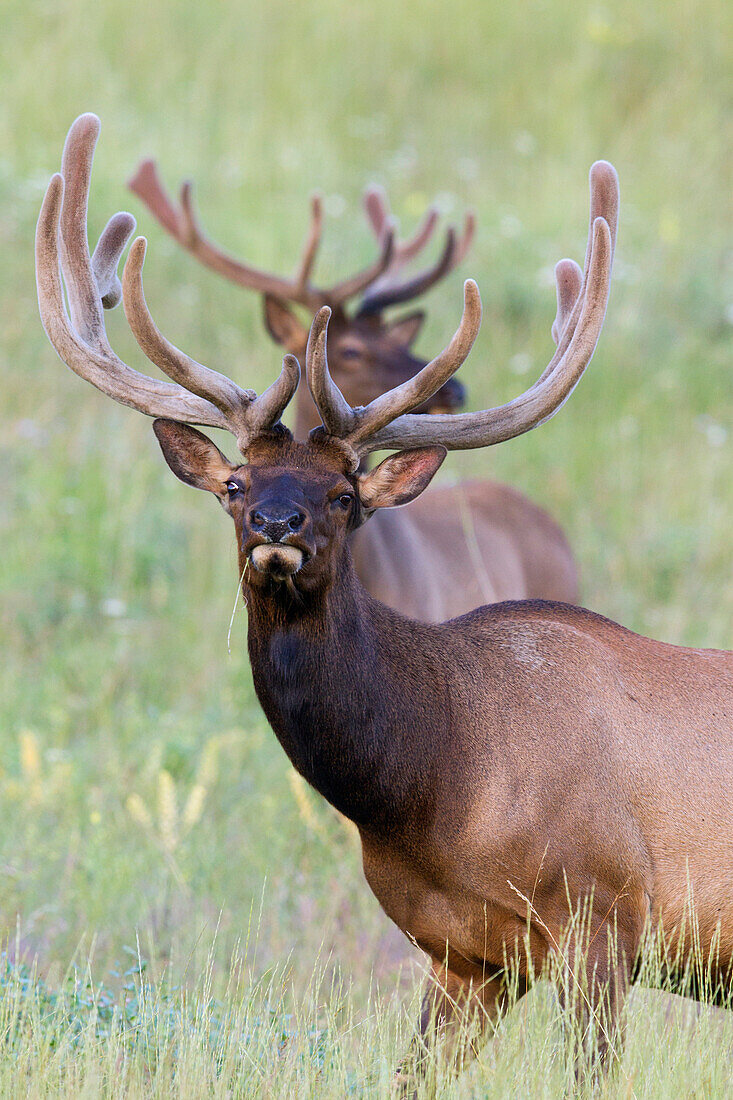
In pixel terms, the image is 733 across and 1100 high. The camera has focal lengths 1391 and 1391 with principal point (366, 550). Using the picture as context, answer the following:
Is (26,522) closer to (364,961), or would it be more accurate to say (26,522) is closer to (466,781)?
(364,961)

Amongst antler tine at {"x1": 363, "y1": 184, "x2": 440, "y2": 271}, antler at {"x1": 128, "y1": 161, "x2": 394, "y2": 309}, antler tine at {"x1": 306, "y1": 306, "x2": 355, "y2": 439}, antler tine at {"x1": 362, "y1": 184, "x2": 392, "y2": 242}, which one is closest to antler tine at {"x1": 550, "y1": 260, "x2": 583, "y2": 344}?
antler tine at {"x1": 306, "y1": 306, "x2": 355, "y2": 439}

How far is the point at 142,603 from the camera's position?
8523mm

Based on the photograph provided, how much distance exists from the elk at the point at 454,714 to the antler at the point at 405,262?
12.9 feet

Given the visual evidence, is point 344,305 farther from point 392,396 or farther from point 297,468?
point 297,468

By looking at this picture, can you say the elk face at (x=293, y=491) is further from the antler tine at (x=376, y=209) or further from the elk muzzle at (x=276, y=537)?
the antler tine at (x=376, y=209)

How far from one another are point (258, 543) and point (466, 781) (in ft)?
2.77

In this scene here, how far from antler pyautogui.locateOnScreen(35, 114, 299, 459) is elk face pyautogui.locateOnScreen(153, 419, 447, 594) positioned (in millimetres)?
83

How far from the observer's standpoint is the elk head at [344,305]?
23.3 feet

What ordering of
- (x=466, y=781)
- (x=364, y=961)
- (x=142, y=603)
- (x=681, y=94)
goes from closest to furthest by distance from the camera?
(x=466, y=781), (x=364, y=961), (x=142, y=603), (x=681, y=94)

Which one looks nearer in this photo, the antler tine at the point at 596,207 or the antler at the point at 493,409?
the antler at the point at 493,409

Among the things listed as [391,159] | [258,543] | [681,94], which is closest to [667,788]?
[258,543]

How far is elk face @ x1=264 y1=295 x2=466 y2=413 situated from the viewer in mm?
7086

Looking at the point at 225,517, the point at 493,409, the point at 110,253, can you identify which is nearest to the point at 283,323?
the point at 225,517

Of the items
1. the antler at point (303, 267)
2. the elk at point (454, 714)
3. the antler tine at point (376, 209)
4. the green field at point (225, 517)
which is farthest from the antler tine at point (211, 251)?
the elk at point (454, 714)
